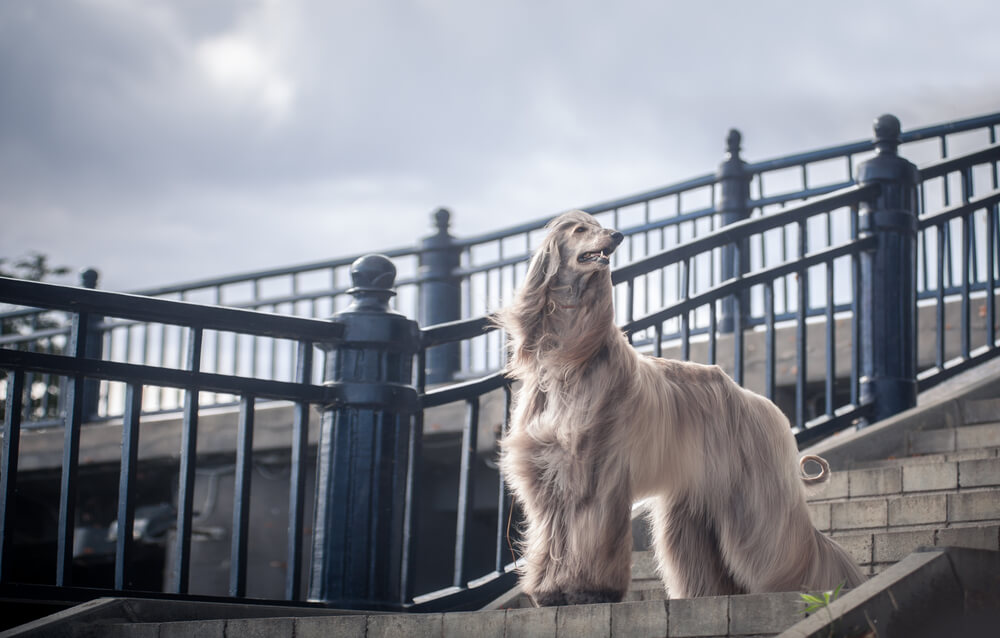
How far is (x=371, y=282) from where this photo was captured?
4812 mm

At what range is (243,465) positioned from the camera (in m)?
4.48

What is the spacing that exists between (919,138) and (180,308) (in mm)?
6126

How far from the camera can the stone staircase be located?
2.73 m

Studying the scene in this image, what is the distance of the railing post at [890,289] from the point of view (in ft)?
20.2

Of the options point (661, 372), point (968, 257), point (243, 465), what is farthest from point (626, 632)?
point (968, 257)

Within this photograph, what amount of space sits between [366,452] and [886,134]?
3.41 metres

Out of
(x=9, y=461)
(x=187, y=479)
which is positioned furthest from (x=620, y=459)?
(x=9, y=461)

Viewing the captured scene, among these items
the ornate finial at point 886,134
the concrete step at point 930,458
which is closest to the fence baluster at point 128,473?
the concrete step at point 930,458

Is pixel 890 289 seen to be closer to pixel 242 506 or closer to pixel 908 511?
pixel 908 511

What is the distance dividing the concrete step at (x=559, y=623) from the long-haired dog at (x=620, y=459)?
0.48 meters

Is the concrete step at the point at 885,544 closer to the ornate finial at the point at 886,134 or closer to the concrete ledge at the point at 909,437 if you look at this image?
the concrete ledge at the point at 909,437

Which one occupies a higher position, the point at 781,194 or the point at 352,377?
the point at 781,194

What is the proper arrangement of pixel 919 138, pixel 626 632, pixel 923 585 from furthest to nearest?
pixel 919 138 < pixel 626 632 < pixel 923 585

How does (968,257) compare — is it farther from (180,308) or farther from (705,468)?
(180,308)
